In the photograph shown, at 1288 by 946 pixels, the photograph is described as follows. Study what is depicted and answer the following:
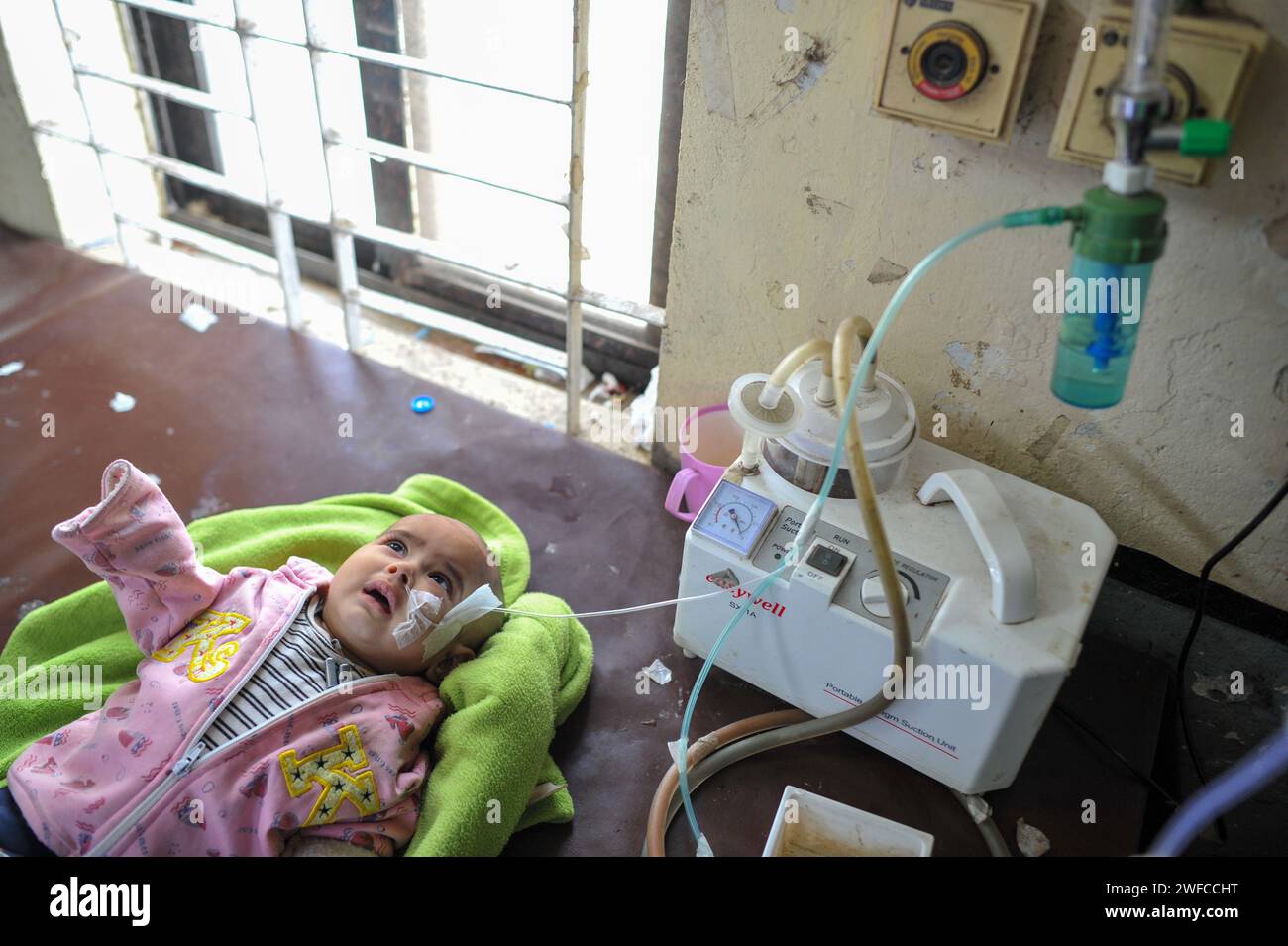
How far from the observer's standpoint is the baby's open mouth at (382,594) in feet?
3.95

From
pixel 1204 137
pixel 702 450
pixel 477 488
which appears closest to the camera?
pixel 1204 137

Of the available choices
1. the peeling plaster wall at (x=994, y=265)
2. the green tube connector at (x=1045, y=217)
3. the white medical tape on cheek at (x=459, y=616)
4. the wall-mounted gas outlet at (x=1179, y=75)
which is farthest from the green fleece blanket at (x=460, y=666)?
the wall-mounted gas outlet at (x=1179, y=75)

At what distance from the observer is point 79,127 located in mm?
2031

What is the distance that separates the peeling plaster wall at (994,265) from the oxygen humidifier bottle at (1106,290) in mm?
245

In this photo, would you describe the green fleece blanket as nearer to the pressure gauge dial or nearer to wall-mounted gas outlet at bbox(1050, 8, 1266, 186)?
the pressure gauge dial

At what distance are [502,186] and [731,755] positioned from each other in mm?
913

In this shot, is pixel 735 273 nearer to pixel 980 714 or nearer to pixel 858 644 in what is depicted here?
pixel 858 644

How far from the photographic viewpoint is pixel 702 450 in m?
1.51

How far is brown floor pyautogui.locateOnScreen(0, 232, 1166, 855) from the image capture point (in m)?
1.20

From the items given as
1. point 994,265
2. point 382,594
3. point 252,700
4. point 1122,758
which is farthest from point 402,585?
point 1122,758

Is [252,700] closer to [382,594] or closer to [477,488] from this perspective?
[382,594]

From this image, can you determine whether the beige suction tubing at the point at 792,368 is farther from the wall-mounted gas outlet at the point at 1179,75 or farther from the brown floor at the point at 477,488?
the brown floor at the point at 477,488

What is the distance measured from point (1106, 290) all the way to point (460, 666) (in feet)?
2.76

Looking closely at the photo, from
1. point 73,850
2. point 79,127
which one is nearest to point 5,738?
point 73,850
